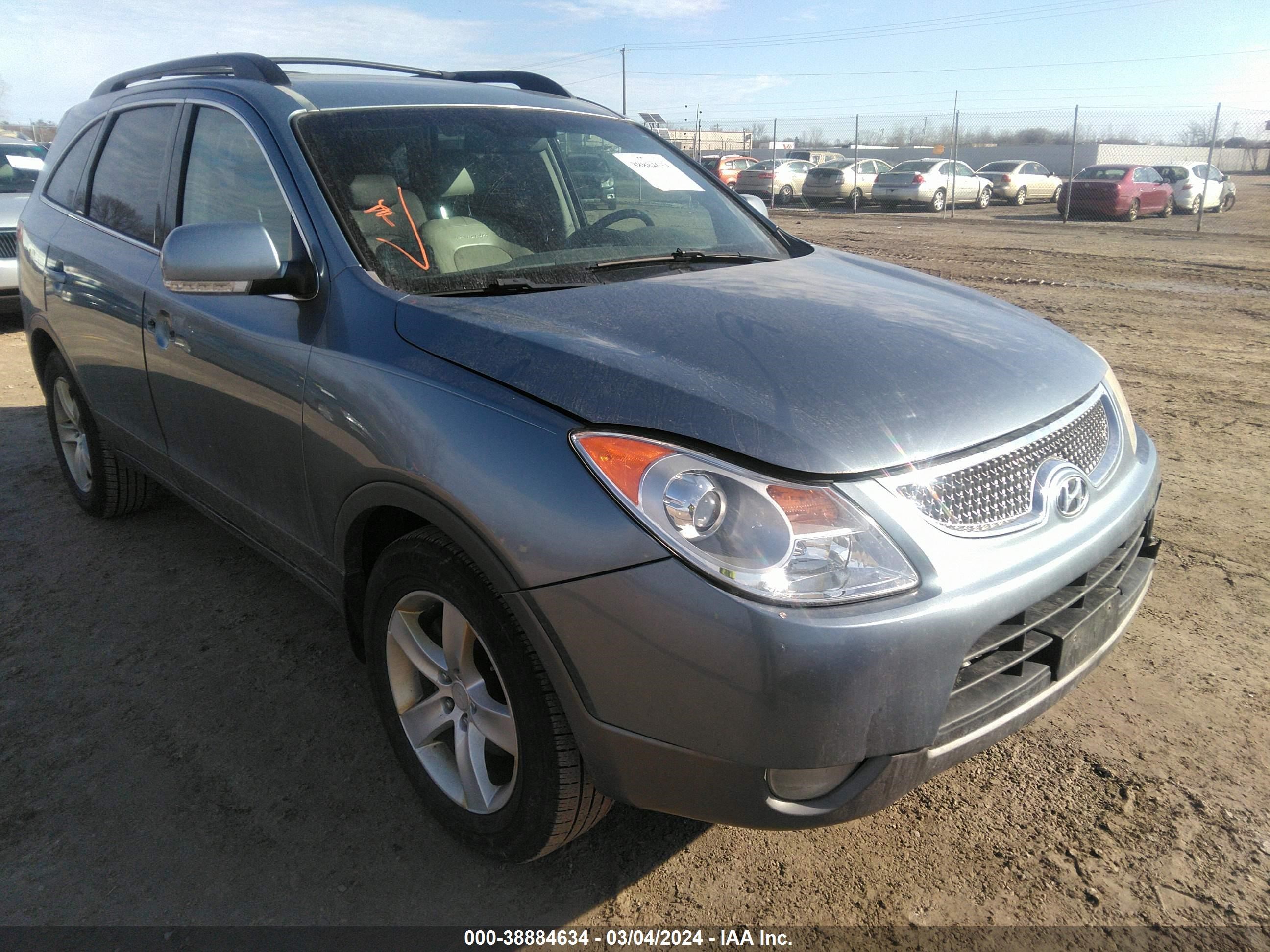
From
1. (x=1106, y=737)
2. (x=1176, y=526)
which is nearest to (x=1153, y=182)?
(x=1176, y=526)

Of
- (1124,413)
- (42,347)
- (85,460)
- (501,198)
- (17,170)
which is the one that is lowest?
(85,460)

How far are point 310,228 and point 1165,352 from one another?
6.98m

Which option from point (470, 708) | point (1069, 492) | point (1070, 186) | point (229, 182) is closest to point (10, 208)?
point (229, 182)

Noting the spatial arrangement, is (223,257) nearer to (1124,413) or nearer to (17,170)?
(1124,413)

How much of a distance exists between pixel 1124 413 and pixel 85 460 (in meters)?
4.35

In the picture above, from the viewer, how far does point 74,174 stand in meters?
4.07

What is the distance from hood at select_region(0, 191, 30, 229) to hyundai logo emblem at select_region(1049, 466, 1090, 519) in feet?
31.5

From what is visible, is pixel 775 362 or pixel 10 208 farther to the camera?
pixel 10 208

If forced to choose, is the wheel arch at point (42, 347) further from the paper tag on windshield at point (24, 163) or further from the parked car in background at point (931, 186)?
the parked car in background at point (931, 186)

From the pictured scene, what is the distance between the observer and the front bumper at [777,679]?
5.33ft

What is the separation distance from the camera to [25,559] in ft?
13.1

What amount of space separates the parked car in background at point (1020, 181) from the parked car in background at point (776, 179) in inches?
214

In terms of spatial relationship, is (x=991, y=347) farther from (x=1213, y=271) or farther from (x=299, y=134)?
(x=1213, y=271)

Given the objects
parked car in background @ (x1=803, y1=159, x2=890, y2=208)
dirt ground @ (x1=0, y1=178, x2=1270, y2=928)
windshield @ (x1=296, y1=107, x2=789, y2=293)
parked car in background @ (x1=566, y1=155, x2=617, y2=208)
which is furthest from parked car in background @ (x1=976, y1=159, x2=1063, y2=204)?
parked car in background @ (x1=566, y1=155, x2=617, y2=208)
